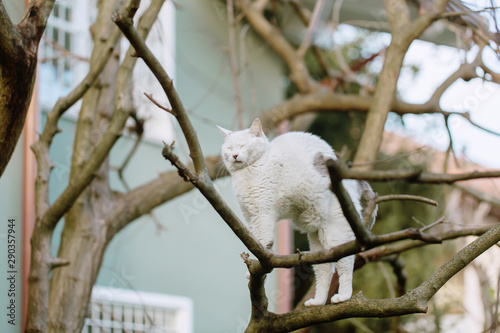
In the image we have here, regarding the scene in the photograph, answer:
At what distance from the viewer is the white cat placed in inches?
97.4

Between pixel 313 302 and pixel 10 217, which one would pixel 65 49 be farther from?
pixel 313 302

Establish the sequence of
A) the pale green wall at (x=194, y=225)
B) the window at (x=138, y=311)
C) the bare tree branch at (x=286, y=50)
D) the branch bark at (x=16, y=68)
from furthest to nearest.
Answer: the bare tree branch at (x=286, y=50)
the pale green wall at (x=194, y=225)
the window at (x=138, y=311)
the branch bark at (x=16, y=68)

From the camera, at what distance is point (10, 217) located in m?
4.29

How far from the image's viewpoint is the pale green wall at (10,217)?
3.67 metres

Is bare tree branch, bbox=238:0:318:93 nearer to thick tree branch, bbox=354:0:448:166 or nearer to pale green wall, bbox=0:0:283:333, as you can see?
pale green wall, bbox=0:0:283:333

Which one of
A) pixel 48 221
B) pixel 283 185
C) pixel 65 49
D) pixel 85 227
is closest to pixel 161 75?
pixel 283 185

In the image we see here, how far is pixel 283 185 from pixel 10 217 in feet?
8.32

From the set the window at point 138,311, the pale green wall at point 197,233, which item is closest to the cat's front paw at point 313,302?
the window at point 138,311

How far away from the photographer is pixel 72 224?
4.16m

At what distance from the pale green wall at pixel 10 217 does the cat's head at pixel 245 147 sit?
6.25 ft

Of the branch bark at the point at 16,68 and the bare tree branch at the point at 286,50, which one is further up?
the bare tree branch at the point at 286,50

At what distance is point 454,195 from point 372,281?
169cm

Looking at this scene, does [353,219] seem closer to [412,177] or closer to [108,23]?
[412,177]

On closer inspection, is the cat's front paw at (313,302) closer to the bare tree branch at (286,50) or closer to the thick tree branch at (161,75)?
the thick tree branch at (161,75)
